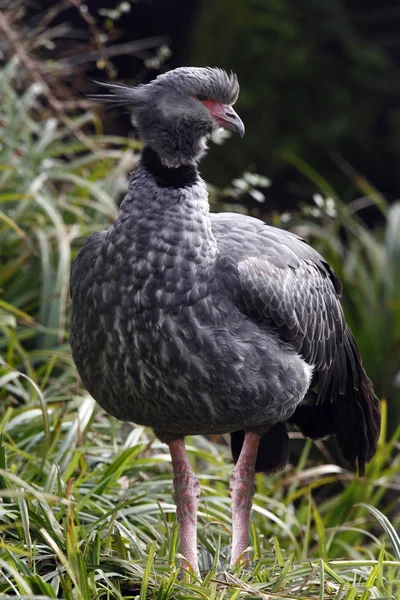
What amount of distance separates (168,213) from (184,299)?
0.24 meters

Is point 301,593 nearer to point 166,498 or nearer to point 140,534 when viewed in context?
point 140,534

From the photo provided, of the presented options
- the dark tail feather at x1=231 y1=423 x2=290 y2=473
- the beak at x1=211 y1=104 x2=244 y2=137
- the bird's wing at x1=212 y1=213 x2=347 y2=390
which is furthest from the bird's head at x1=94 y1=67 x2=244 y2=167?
the dark tail feather at x1=231 y1=423 x2=290 y2=473

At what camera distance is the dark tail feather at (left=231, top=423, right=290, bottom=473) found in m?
3.19

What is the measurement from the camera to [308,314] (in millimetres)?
2842

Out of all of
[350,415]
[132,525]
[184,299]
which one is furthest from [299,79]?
[184,299]

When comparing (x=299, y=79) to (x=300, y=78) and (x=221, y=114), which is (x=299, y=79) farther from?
(x=221, y=114)

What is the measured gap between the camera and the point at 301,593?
2.50m

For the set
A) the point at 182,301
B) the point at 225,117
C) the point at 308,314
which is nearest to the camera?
the point at 182,301

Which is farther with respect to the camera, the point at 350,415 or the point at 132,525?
the point at 350,415

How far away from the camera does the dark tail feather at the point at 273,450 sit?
10.5ft

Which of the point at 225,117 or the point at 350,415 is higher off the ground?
the point at 225,117

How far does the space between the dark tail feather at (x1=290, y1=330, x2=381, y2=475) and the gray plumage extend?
0.40 m

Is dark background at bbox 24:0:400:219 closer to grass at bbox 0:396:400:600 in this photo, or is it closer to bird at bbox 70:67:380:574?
grass at bbox 0:396:400:600

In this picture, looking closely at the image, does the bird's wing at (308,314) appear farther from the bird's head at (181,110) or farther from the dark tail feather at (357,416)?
the bird's head at (181,110)
